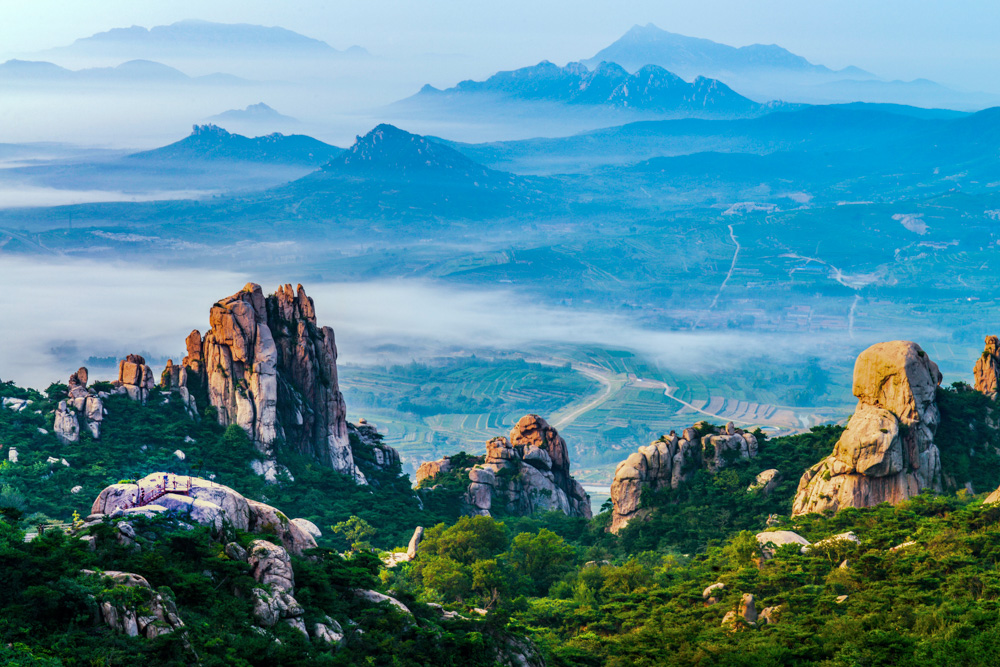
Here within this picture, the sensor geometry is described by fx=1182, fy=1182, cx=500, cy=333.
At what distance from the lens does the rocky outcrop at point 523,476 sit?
280ft

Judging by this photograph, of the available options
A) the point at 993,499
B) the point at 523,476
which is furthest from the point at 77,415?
the point at 993,499

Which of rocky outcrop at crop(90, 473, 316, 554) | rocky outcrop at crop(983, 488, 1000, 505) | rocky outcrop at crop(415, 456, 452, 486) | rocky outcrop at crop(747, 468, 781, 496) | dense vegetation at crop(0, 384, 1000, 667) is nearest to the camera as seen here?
dense vegetation at crop(0, 384, 1000, 667)

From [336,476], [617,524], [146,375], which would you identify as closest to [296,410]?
[336,476]

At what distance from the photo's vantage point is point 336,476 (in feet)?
266

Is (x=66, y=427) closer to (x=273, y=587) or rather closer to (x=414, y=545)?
(x=414, y=545)

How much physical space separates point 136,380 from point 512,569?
3292 cm

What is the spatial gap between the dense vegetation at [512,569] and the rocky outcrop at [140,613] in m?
0.27

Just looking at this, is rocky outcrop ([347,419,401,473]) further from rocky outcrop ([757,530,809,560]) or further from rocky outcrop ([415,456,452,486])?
rocky outcrop ([757,530,809,560])

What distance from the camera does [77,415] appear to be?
249 ft

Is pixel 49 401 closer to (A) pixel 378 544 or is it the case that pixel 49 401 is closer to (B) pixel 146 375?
(B) pixel 146 375

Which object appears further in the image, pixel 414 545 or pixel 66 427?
pixel 66 427

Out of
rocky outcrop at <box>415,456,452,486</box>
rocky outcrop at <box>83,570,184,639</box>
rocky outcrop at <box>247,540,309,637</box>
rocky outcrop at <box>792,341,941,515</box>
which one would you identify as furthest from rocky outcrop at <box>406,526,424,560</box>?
rocky outcrop at <box>83,570,184,639</box>

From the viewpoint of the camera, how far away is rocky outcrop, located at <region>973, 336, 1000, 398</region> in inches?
2928

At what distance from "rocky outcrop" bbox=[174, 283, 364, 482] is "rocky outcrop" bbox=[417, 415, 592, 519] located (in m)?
8.91
